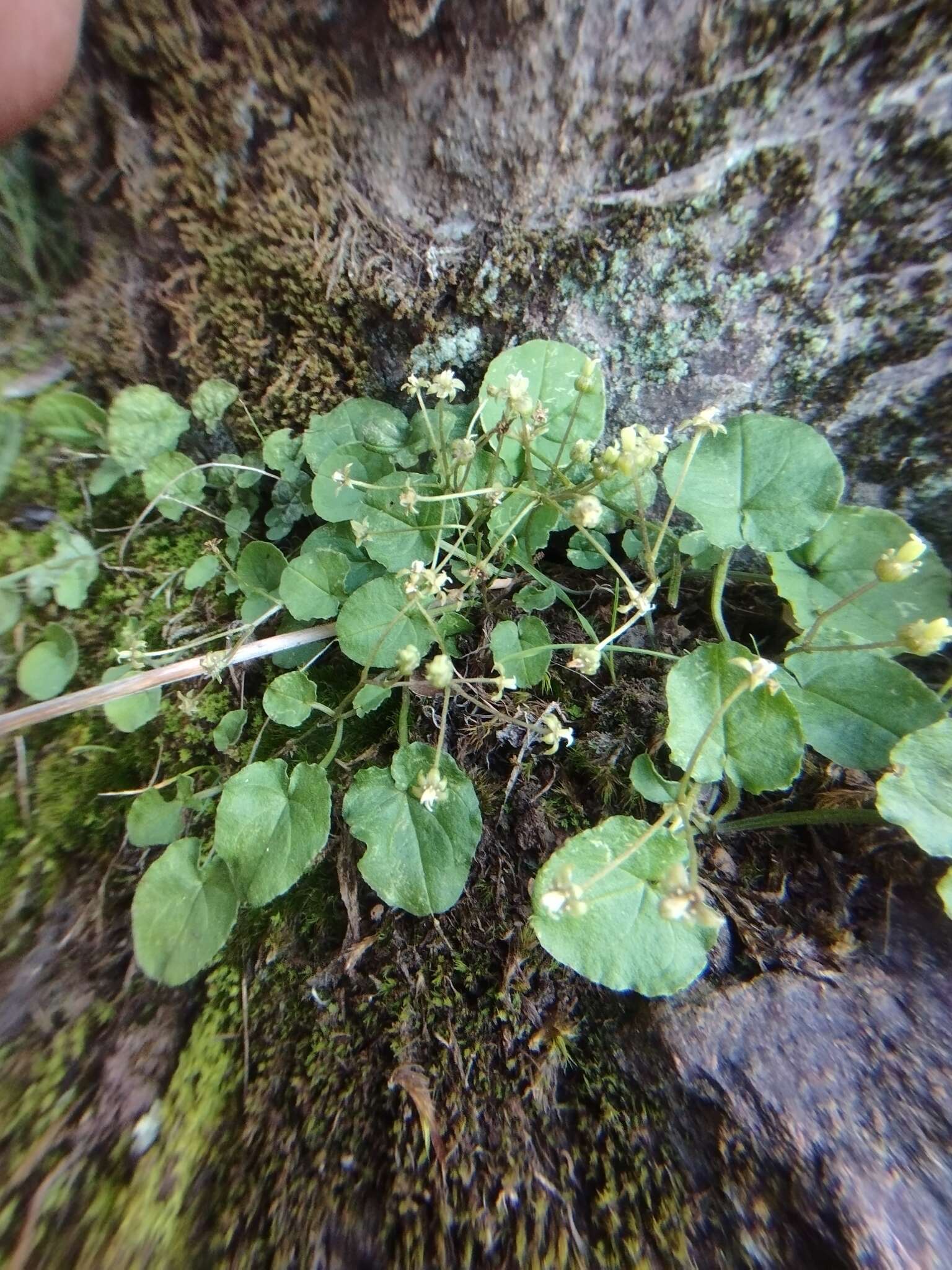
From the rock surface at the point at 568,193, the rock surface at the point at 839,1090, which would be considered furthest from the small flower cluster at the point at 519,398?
the rock surface at the point at 839,1090

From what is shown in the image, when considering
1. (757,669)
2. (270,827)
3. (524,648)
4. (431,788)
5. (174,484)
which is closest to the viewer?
(757,669)

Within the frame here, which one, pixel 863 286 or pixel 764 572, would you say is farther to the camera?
pixel 764 572

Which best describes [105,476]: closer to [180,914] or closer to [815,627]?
[180,914]

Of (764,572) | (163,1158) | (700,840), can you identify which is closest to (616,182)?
(764,572)

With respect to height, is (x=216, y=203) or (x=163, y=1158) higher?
(x=216, y=203)

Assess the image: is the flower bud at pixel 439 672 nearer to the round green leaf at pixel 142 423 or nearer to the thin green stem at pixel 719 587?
the thin green stem at pixel 719 587

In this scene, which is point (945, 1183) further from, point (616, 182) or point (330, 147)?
point (330, 147)

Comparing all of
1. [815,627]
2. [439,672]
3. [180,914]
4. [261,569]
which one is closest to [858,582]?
[815,627]

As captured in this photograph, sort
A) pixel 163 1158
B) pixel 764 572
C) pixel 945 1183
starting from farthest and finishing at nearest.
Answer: pixel 764 572
pixel 163 1158
pixel 945 1183
